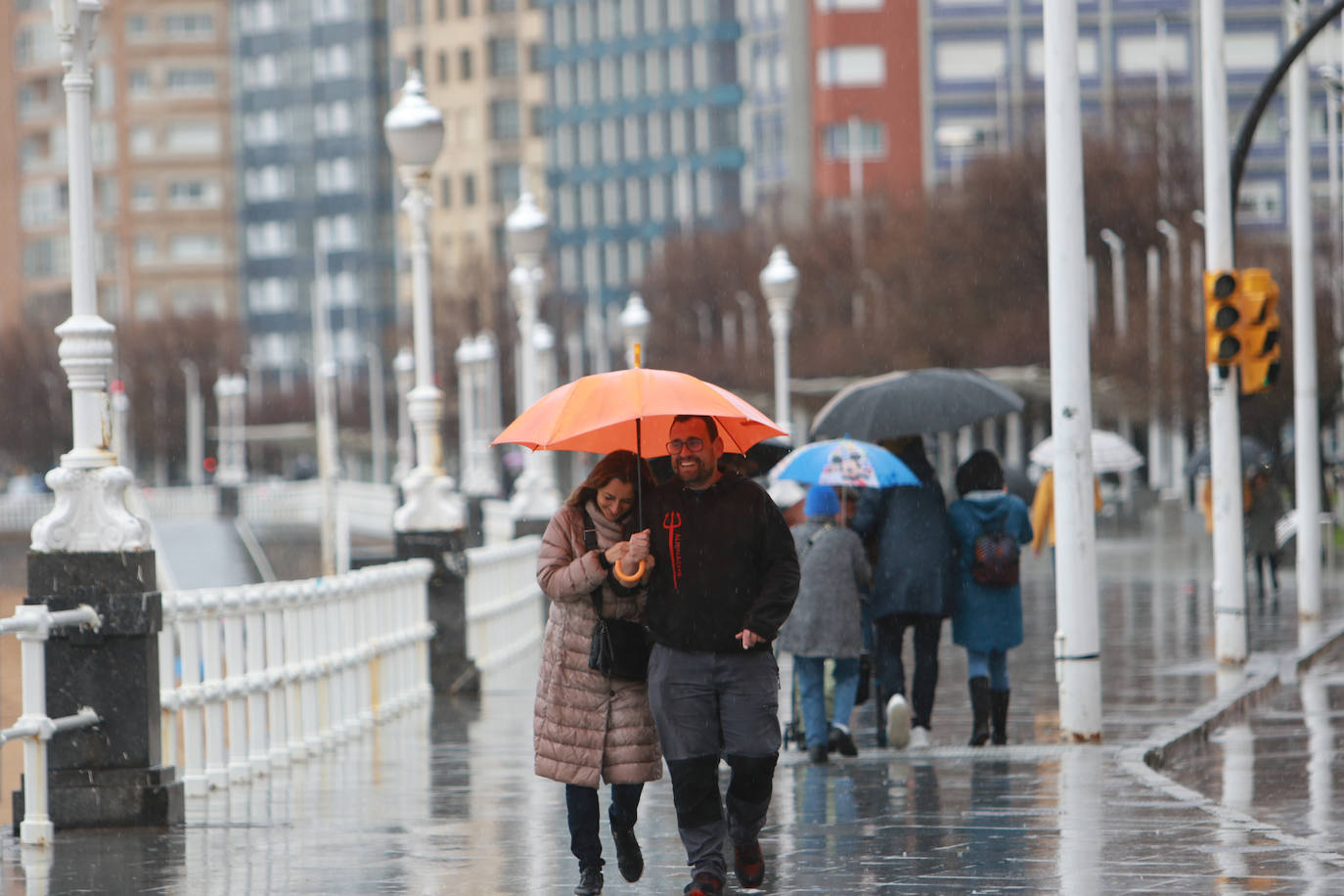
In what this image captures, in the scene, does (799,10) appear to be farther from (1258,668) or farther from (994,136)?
(1258,668)

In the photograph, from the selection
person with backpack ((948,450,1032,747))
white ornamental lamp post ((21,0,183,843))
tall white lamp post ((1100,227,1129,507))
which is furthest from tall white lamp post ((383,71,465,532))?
tall white lamp post ((1100,227,1129,507))

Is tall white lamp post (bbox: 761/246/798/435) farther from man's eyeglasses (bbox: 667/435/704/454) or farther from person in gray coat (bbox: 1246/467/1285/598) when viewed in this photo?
man's eyeglasses (bbox: 667/435/704/454)

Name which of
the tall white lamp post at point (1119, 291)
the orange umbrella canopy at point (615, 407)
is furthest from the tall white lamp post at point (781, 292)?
the tall white lamp post at point (1119, 291)

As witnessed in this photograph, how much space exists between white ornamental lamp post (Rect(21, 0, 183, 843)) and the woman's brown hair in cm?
309

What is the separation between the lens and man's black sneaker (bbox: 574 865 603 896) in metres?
8.95

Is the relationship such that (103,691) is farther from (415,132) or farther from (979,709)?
(415,132)

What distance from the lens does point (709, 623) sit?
8586 mm

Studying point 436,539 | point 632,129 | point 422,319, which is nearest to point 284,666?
point 436,539

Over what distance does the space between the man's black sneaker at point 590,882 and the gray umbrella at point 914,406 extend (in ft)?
16.8

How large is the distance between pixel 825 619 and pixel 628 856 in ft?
13.0

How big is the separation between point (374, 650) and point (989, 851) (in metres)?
7.45

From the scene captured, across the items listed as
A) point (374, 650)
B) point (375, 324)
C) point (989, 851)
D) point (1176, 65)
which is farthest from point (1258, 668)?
point (375, 324)

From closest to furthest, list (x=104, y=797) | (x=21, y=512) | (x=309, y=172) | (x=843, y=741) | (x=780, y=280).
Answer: (x=104, y=797) → (x=843, y=741) → (x=780, y=280) → (x=21, y=512) → (x=309, y=172)

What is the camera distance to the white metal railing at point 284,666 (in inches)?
492
